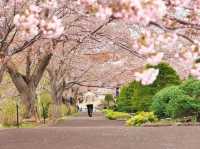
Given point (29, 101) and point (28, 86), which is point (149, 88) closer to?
point (29, 101)

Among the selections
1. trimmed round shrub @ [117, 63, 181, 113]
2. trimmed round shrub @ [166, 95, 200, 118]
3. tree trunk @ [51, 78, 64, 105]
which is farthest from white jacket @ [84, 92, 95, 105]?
trimmed round shrub @ [166, 95, 200, 118]

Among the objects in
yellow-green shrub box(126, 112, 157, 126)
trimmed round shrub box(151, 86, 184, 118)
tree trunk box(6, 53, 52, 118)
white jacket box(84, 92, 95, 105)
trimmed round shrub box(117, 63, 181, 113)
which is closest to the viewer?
trimmed round shrub box(151, 86, 184, 118)

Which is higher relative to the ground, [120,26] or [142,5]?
[120,26]

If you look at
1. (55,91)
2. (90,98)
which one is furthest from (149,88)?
(90,98)

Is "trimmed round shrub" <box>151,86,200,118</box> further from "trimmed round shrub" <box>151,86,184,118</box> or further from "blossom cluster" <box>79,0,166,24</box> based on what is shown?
"blossom cluster" <box>79,0,166,24</box>

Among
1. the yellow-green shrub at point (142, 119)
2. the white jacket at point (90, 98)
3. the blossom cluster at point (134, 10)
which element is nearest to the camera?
the blossom cluster at point (134, 10)

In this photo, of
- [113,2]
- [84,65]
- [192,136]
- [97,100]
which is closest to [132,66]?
[84,65]

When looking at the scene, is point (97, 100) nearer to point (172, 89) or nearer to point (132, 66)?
point (132, 66)

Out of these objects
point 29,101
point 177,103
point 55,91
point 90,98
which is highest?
point 90,98

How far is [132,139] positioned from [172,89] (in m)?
10.1

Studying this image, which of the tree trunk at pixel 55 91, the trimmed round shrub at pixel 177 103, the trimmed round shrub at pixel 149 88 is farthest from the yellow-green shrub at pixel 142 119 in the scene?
the tree trunk at pixel 55 91

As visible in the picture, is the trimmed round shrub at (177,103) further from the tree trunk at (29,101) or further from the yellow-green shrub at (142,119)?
the tree trunk at (29,101)

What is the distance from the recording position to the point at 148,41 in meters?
5.30

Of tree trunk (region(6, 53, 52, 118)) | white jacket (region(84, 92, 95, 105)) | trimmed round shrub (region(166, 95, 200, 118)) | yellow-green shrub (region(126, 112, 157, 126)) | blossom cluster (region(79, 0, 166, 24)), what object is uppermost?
white jacket (region(84, 92, 95, 105))
